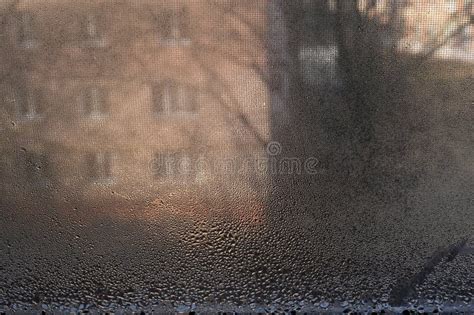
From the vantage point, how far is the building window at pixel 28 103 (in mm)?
1082

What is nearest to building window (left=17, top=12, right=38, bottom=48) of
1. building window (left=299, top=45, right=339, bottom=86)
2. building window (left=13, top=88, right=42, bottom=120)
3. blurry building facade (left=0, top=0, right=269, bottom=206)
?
blurry building facade (left=0, top=0, right=269, bottom=206)

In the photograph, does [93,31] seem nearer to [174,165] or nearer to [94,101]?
[94,101]

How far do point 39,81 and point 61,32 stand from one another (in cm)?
14

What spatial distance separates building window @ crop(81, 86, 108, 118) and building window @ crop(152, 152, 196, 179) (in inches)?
7.2

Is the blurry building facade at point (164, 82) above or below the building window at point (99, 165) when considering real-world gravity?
above

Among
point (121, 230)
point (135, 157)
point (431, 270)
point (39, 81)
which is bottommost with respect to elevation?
point (431, 270)

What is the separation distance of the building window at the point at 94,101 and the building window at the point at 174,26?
210 millimetres

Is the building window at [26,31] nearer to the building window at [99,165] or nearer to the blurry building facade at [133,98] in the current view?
the blurry building facade at [133,98]

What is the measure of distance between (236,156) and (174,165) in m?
0.17

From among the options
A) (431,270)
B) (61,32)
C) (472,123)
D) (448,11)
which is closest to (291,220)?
(431,270)

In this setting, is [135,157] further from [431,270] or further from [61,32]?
[431,270]

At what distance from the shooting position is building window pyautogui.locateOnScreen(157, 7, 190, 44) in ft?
3.46

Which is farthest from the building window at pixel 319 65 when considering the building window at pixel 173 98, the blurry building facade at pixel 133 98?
the building window at pixel 173 98

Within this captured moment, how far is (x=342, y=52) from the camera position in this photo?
1067 millimetres
